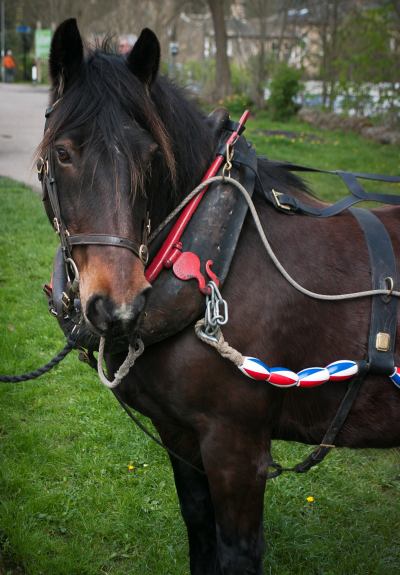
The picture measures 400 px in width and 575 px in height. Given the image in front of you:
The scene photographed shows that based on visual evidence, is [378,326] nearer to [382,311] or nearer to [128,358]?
[382,311]

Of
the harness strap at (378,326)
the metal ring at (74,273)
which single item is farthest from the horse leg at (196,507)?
the metal ring at (74,273)

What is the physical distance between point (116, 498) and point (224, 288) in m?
1.98

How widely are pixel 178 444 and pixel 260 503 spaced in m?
0.44

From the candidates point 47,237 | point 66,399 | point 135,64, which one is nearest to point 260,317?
point 135,64

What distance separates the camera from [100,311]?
193 cm

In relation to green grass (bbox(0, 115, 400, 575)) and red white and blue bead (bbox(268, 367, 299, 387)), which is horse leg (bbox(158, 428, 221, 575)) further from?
red white and blue bead (bbox(268, 367, 299, 387))

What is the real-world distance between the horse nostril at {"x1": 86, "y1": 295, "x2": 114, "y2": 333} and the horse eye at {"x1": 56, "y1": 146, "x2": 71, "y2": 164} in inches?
18.0

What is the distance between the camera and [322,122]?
758 inches

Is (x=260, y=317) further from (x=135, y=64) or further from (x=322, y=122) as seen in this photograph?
(x=322, y=122)

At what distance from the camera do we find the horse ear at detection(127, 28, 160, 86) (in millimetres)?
2164

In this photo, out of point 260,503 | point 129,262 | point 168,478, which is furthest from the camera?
point 168,478

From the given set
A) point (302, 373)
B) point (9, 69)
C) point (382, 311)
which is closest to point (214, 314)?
point (302, 373)

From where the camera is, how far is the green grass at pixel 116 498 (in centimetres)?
335

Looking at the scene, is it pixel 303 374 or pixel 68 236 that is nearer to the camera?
pixel 68 236
